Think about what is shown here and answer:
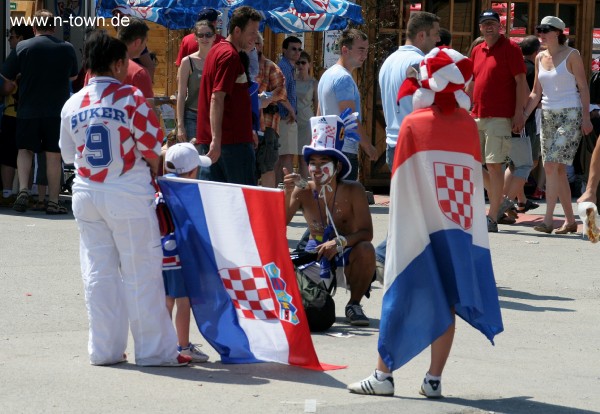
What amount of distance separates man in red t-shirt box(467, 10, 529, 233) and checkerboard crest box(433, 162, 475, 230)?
6.74 meters

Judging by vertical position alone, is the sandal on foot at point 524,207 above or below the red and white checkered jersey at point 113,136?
below

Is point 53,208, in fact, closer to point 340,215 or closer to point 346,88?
point 346,88

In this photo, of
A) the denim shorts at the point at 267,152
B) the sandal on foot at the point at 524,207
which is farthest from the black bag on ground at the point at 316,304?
the sandal on foot at the point at 524,207

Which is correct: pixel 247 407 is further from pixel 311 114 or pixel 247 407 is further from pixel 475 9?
pixel 475 9

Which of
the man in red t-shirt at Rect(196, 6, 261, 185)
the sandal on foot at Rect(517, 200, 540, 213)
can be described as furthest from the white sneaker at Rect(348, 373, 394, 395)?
the sandal on foot at Rect(517, 200, 540, 213)

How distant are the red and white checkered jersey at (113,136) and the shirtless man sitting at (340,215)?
4.94 feet

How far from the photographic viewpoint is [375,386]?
5781mm

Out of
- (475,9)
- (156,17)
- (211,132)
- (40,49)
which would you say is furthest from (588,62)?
(211,132)

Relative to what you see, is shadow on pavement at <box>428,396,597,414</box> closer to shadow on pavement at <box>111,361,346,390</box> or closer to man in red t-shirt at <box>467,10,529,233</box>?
shadow on pavement at <box>111,361,346,390</box>

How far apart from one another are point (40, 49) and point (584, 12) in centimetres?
794

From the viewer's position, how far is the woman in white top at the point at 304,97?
50.3ft

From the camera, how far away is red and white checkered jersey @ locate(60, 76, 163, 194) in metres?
6.18

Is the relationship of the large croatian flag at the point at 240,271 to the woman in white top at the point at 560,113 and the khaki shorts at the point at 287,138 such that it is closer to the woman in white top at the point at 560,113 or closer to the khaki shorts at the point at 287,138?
the woman in white top at the point at 560,113

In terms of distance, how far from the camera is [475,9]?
16.8m
